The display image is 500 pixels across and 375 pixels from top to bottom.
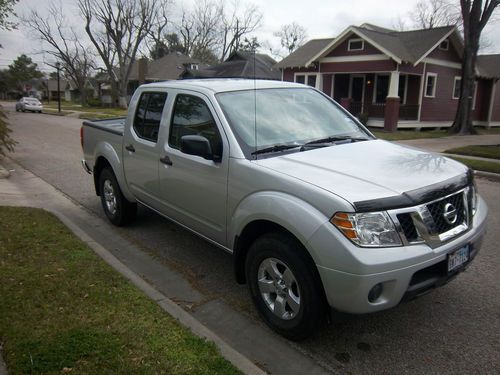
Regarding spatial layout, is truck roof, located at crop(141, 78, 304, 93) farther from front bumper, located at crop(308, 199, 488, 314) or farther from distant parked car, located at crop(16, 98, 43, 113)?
distant parked car, located at crop(16, 98, 43, 113)

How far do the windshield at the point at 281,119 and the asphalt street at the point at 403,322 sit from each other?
1.46 metres

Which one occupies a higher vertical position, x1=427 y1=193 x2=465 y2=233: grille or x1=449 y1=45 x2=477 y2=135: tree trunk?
x1=449 y1=45 x2=477 y2=135: tree trunk

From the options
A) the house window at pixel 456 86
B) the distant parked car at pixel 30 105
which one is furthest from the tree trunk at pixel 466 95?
the distant parked car at pixel 30 105

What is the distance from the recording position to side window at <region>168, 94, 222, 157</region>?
391 centimetres

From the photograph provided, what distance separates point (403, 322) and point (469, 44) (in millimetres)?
21670

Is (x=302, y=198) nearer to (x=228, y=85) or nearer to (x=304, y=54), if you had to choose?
(x=228, y=85)

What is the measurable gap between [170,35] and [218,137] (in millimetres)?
72732

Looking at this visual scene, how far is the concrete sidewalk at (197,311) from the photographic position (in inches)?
121

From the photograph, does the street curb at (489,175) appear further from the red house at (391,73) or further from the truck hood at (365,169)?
the red house at (391,73)

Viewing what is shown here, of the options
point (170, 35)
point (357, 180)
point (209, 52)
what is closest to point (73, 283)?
point (357, 180)

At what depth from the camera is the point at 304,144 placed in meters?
3.85

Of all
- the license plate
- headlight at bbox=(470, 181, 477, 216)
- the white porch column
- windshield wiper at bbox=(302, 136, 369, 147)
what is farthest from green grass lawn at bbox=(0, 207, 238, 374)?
the white porch column

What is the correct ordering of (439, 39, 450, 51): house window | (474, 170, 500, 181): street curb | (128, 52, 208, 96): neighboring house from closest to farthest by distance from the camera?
(474, 170, 500, 181): street curb < (439, 39, 450, 51): house window < (128, 52, 208, 96): neighboring house

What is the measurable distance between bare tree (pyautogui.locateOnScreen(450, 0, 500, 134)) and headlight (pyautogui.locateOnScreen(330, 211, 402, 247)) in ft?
71.1
